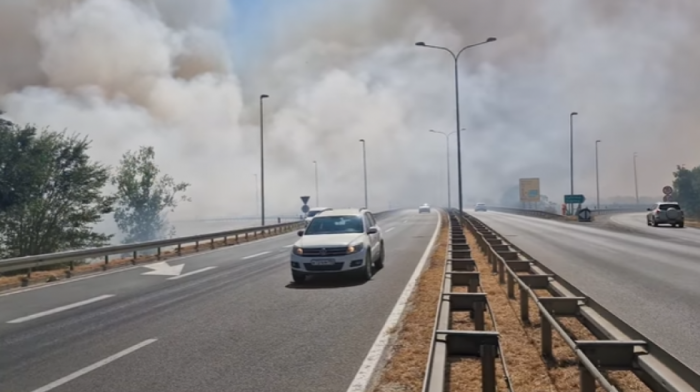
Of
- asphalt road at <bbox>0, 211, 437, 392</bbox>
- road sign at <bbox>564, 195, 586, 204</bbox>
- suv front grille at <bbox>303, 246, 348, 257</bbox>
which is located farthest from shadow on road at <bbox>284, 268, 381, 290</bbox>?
road sign at <bbox>564, 195, 586, 204</bbox>

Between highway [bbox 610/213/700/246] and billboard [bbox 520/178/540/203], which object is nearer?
highway [bbox 610/213/700/246]

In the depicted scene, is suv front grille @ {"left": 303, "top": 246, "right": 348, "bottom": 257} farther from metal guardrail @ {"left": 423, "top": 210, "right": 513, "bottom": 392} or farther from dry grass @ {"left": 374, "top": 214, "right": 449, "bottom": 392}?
metal guardrail @ {"left": 423, "top": 210, "right": 513, "bottom": 392}

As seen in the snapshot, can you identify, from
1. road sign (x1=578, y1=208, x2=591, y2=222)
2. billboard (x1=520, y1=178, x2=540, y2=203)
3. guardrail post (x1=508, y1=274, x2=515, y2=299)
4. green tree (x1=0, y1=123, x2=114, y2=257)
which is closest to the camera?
guardrail post (x1=508, y1=274, x2=515, y2=299)

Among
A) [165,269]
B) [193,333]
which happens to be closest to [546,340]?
[193,333]

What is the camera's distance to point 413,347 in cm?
715

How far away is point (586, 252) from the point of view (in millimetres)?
20375

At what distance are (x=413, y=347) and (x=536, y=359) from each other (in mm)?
1455

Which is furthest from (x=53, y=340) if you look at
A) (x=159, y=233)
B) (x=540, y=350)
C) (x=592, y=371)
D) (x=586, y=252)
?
(x=159, y=233)

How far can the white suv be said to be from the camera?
44.3 ft

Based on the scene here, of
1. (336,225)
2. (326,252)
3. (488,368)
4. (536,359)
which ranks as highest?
(336,225)

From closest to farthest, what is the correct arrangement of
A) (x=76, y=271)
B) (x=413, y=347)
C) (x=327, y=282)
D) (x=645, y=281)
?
(x=413, y=347), (x=645, y=281), (x=327, y=282), (x=76, y=271)

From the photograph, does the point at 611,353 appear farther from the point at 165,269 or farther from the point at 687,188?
the point at 687,188

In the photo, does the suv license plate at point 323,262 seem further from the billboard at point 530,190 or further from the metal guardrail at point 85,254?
the billboard at point 530,190

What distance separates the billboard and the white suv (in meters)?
75.5
